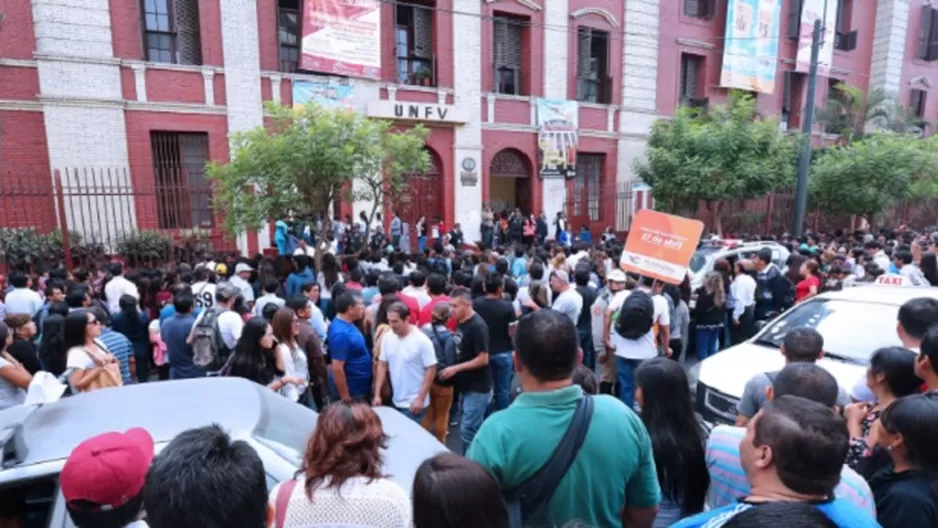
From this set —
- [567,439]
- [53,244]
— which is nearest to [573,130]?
[53,244]

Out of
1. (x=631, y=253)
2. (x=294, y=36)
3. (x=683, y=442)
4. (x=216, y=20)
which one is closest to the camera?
(x=683, y=442)

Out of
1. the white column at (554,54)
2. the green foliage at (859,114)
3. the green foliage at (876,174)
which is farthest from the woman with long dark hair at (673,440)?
the green foliage at (859,114)

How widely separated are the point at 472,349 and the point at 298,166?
16.8 feet

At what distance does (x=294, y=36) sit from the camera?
14.6 m

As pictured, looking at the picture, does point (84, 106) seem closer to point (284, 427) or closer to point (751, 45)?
point (284, 427)

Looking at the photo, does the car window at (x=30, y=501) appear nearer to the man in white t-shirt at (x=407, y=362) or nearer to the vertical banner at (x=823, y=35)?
the man in white t-shirt at (x=407, y=362)

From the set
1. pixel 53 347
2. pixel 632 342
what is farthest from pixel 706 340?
pixel 53 347

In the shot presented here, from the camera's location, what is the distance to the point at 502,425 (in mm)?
1926

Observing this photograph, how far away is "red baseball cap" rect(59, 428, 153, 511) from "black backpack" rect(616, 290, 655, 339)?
4.08m

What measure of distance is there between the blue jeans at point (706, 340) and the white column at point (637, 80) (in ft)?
41.5

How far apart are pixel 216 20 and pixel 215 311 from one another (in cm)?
1115

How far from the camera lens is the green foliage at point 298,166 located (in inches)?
324

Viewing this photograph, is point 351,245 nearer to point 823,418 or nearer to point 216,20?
point 216,20

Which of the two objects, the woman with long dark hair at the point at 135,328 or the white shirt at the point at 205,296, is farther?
the white shirt at the point at 205,296
